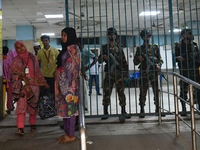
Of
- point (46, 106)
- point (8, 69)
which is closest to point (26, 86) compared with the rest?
point (46, 106)

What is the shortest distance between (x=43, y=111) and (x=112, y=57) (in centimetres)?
168

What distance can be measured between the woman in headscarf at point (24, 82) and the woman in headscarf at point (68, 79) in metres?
0.68

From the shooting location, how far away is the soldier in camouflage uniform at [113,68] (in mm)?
4902

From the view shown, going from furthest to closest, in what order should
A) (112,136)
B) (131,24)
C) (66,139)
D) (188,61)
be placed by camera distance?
(131,24), (188,61), (112,136), (66,139)

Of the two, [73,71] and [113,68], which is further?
[113,68]

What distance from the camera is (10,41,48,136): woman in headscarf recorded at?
3943 millimetres

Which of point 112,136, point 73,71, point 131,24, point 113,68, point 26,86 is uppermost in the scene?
point 131,24

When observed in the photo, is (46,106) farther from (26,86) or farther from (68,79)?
(68,79)

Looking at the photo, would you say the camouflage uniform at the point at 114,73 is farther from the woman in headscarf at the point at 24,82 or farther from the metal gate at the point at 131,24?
the woman in headscarf at the point at 24,82

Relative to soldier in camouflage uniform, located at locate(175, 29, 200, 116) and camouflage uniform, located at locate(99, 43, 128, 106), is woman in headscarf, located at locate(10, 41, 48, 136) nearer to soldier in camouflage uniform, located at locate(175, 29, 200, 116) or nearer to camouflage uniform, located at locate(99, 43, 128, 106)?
camouflage uniform, located at locate(99, 43, 128, 106)

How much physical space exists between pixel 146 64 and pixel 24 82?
236 cm

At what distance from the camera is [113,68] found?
493 cm

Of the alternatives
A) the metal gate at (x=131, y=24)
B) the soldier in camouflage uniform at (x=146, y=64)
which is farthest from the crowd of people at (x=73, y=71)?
the metal gate at (x=131, y=24)

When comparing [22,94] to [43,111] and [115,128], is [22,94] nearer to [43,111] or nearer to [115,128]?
[43,111]
